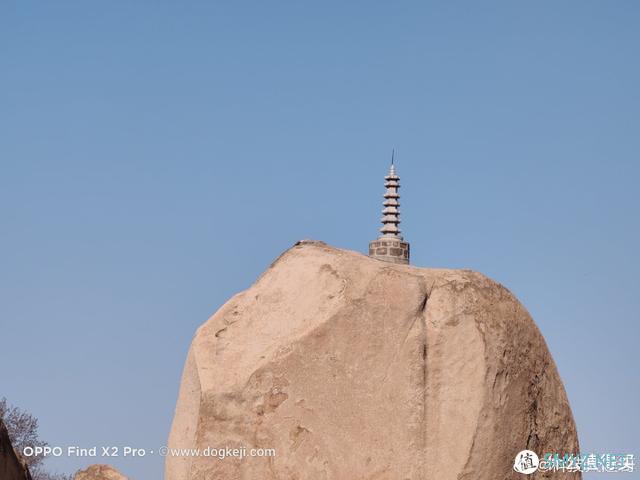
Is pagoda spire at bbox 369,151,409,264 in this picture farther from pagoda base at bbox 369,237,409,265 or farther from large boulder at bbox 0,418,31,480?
large boulder at bbox 0,418,31,480

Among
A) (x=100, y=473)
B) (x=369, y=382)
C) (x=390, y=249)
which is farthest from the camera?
(x=390, y=249)

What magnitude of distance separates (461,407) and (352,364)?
95 cm

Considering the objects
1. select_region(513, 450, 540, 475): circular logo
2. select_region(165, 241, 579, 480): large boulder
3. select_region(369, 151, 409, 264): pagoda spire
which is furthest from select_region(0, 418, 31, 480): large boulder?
select_region(369, 151, 409, 264): pagoda spire

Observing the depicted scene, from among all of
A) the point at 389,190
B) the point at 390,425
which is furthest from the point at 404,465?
the point at 389,190

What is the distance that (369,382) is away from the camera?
427 inches

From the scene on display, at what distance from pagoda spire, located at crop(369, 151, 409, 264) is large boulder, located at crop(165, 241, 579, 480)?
4638cm

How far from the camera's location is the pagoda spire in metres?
60.3

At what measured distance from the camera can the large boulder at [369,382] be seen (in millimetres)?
10742

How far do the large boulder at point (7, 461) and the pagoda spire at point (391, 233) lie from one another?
46514mm

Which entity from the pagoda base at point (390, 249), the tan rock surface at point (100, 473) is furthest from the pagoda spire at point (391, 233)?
the tan rock surface at point (100, 473)

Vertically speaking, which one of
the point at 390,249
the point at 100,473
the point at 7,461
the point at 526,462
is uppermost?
the point at 390,249

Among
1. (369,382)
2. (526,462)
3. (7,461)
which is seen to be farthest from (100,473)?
(526,462)

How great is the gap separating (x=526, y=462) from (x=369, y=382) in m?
1.50

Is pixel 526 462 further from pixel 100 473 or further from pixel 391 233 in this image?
pixel 391 233
